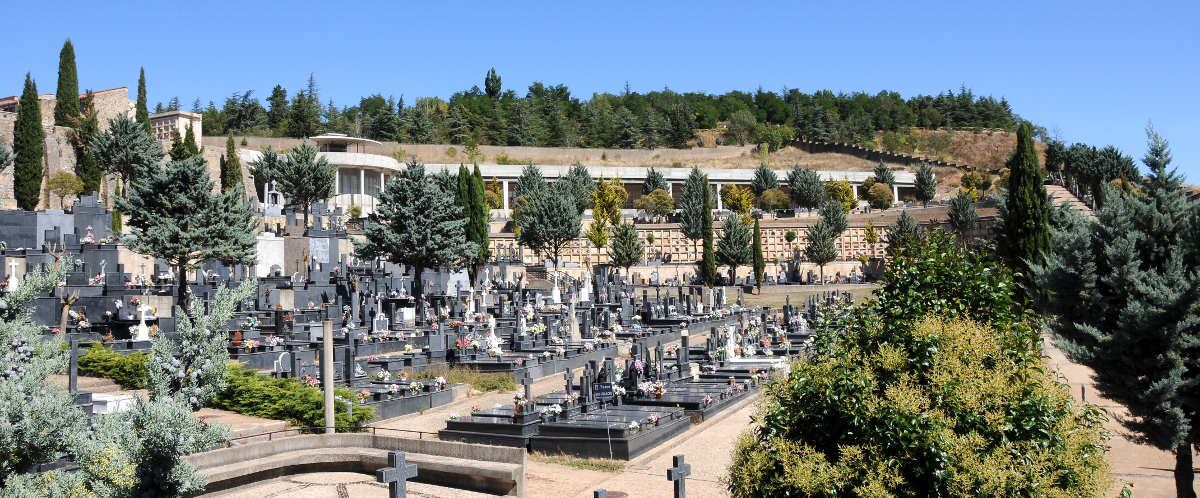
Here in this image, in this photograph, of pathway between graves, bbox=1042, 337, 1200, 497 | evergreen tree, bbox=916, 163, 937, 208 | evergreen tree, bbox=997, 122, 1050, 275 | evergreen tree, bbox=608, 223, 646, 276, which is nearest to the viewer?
pathway between graves, bbox=1042, 337, 1200, 497

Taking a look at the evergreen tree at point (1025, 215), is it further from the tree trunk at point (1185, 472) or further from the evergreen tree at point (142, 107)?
the evergreen tree at point (142, 107)

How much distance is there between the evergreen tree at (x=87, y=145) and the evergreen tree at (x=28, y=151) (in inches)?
82.8

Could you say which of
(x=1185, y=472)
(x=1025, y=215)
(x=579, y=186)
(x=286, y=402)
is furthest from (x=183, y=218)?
(x=579, y=186)

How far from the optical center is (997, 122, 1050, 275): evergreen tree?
21.3 meters

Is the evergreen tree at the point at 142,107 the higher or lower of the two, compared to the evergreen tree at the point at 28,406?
higher

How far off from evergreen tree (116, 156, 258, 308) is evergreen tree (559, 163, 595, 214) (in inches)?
1396

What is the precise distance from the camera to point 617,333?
28891 mm

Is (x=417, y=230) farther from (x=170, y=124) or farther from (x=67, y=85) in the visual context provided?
(x=170, y=124)

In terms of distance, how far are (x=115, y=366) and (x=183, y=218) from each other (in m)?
7.96

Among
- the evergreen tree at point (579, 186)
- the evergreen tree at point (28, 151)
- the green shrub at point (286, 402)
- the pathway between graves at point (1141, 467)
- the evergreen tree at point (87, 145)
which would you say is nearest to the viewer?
the pathway between graves at point (1141, 467)

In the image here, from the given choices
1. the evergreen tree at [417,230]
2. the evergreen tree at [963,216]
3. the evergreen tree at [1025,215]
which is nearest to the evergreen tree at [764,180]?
the evergreen tree at [963,216]

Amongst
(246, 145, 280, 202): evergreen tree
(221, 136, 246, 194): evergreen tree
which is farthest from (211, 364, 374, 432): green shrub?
(221, 136, 246, 194): evergreen tree

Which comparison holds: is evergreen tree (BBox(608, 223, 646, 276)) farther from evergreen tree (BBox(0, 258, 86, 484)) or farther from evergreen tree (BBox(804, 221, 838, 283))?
evergreen tree (BBox(0, 258, 86, 484))

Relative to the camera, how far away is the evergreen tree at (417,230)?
1296 inches
